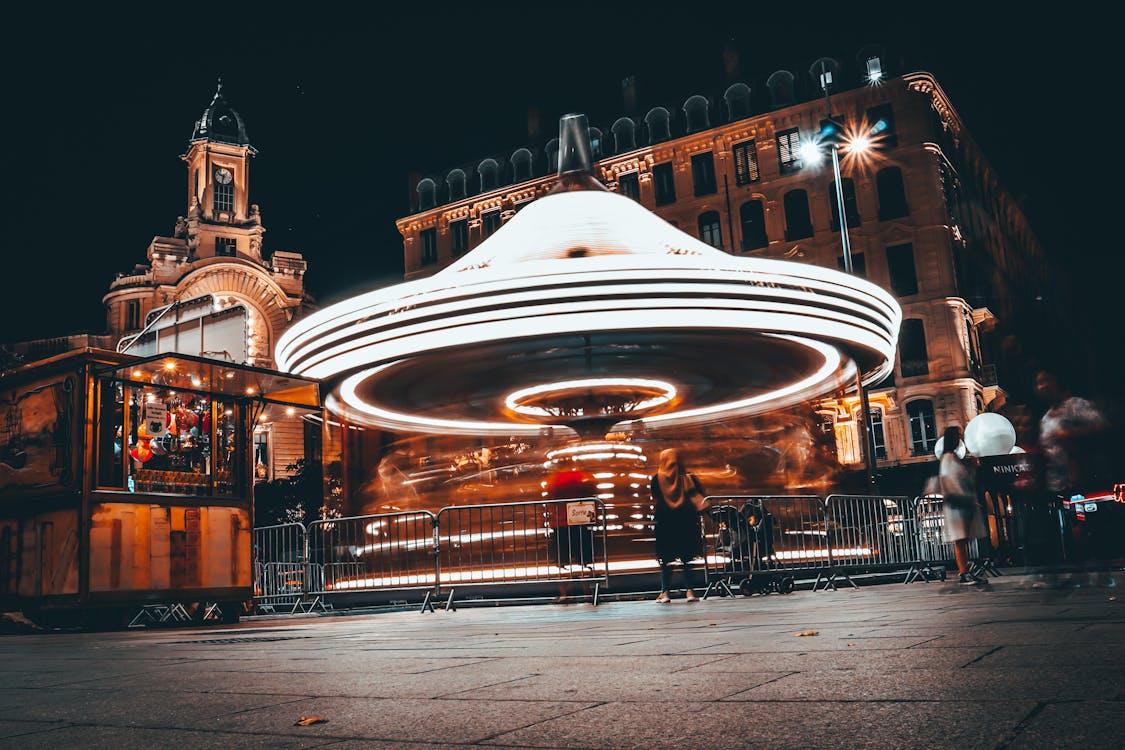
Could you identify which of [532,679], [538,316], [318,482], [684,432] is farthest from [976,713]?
[318,482]

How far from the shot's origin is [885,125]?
38125mm

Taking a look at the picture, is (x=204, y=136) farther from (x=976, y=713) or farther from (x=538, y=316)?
(x=976, y=713)

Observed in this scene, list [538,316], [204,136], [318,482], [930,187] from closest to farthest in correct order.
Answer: [538,316] < [930,187] < [318,482] < [204,136]

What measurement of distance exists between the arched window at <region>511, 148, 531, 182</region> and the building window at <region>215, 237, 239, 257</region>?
28.7 m

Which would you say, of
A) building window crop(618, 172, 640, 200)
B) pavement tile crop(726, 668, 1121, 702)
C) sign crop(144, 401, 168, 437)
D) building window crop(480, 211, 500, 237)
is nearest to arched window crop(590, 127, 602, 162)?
building window crop(618, 172, 640, 200)

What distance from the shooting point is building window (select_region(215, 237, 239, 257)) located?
229ft

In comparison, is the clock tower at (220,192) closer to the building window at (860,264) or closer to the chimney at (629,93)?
the chimney at (629,93)

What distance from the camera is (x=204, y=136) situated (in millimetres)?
71250

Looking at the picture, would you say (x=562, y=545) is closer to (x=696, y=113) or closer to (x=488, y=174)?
(x=696, y=113)

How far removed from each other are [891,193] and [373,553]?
100 feet

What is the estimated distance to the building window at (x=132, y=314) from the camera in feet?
222

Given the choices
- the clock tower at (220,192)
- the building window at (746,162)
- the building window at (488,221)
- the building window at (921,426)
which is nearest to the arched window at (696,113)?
the building window at (746,162)

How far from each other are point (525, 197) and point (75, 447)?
3883 centimetres

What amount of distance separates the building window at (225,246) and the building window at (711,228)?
39322 millimetres
